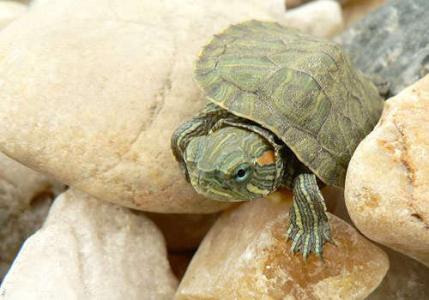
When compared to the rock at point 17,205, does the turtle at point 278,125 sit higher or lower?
higher

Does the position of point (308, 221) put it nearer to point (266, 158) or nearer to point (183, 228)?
point (266, 158)

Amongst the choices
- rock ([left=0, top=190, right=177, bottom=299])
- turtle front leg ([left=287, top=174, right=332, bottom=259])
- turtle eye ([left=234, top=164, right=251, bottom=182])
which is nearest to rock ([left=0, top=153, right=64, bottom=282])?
rock ([left=0, top=190, right=177, bottom=299])

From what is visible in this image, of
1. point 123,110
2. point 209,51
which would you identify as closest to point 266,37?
point 209,51

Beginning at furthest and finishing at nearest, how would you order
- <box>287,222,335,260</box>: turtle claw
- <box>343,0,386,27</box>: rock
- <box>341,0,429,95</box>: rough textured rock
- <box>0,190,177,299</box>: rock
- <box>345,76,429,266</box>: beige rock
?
<box>343,0,386,27</box>: rock → <box>341,0,429,95</box>: rough textured rock → <box>0,190,177,299</box>: rock → <box>287,222,335,260</box>: turtle claw → <box>345,76,429,266</box>: beige rock

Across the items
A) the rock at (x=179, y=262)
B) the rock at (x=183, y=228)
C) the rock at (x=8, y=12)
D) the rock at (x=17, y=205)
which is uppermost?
the rock at (x=8, y=12)

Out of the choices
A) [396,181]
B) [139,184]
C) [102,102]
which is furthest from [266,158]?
[102,102]

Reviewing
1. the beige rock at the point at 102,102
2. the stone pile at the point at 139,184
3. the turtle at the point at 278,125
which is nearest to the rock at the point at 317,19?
the stone pile at the point at 139,184

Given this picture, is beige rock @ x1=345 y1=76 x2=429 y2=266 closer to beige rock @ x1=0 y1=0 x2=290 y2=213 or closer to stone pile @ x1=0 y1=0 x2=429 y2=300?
stone pile @ x1=0 y1=0 x2=429 y2=300

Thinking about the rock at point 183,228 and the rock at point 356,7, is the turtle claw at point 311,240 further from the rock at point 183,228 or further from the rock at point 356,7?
the rock at point 356,7
